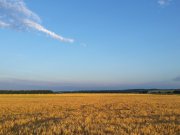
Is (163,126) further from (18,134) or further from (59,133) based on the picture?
(18,134)

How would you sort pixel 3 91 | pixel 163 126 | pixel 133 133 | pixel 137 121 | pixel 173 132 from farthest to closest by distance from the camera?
pixel 3 91
pixel 137 121
pixel 163 126
pixel 173 132
pixel 133 133

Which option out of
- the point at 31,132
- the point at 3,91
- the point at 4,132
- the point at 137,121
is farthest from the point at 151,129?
the point at 3,91

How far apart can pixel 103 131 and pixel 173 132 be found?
2.77 m

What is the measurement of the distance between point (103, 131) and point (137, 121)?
12.1ft

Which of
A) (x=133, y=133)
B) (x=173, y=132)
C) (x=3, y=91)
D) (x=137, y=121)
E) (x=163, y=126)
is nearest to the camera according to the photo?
(x=133, y=133)

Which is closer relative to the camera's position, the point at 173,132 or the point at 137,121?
the point at 173,132

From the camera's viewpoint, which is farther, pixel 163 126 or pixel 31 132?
pixel 163 126

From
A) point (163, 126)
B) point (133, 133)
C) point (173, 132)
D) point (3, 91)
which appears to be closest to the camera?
point (133, 133)

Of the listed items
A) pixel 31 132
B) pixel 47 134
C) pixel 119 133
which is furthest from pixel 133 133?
pixel 31 132

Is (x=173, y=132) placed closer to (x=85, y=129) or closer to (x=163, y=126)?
(x=163, y=126)

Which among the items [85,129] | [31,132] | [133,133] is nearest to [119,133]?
[133,133]

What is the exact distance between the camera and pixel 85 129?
11.7 meters

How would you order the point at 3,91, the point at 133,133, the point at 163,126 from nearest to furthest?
1. the point at 133,133
2. the point at 163,126
3. the point at 3,91

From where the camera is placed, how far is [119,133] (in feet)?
35.3
